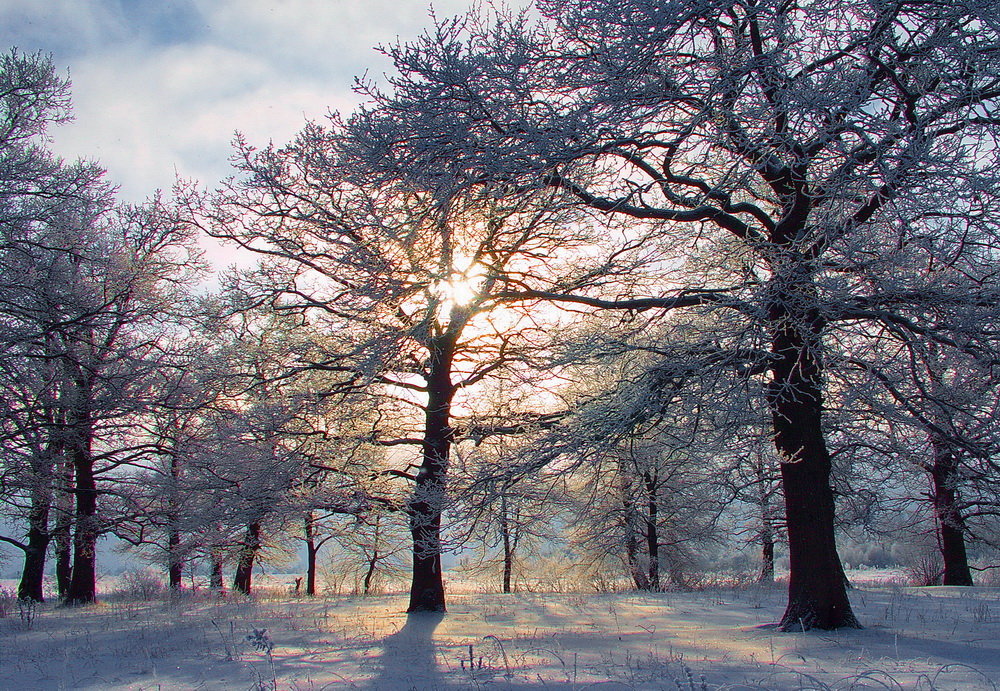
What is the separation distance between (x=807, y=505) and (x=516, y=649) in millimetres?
3716

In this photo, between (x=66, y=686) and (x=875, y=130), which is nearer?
(x=66, y=686)

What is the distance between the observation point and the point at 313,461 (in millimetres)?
11766

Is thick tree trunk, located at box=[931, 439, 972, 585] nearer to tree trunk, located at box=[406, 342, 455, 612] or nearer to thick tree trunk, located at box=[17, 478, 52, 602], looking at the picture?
tree trunk, located at box=[406, 342, 455, 612]

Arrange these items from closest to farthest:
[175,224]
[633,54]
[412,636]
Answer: [633,54]
[412,636]
[175,224]

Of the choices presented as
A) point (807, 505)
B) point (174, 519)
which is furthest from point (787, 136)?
point (174, 519)

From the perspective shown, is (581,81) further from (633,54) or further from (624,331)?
(624,331)

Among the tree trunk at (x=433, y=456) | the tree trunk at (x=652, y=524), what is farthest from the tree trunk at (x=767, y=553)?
the tree trunk at (x=433, y=456)

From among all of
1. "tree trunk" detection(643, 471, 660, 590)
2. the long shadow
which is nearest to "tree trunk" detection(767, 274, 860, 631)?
the long shadow

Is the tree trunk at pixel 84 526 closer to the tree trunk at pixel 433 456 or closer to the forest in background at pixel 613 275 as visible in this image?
the forest in background at pixel 613 275

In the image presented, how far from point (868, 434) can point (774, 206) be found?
3.26 metres

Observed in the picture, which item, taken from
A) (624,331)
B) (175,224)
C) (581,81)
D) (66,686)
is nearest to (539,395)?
(624,331)

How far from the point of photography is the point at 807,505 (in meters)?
7.82

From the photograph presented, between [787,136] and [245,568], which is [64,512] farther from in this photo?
[787,136]

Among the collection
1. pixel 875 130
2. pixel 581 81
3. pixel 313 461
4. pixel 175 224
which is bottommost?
pixel 313 461
